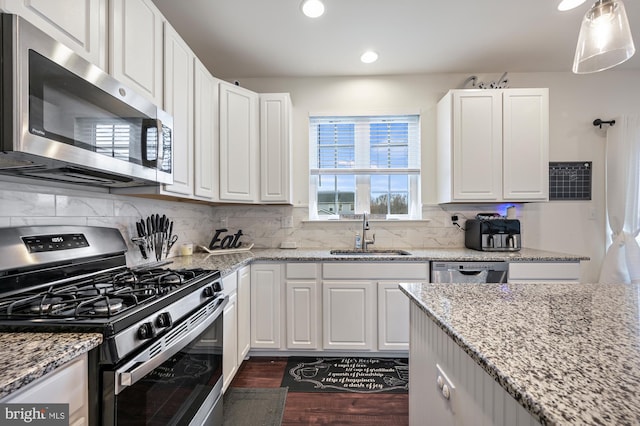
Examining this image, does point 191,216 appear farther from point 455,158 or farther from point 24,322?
point 455,158

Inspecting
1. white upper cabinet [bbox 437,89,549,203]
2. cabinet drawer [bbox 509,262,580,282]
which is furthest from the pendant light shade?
cabinet drawer [bbox 509,262,580,282]

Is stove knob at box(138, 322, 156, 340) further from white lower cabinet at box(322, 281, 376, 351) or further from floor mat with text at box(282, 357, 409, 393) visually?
white lower cabinet at box(322, 281, 376, 351)

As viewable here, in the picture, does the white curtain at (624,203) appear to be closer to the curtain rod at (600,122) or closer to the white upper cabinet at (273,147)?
the curtain rod at (600,122)

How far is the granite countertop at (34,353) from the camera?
0.59 meters

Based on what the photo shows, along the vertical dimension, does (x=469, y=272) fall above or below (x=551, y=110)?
below

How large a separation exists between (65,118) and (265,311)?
182cm

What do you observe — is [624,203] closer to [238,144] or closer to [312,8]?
[312,8]

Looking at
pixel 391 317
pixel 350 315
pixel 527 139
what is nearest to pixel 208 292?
pixel 350 315

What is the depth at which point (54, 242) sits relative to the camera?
50.3 inches

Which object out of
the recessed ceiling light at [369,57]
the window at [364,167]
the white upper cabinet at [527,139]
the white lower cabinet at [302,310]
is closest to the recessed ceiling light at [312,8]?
the recessed ceiling light at [369,57]

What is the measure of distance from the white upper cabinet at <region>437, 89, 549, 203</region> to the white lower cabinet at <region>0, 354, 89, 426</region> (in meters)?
2.71

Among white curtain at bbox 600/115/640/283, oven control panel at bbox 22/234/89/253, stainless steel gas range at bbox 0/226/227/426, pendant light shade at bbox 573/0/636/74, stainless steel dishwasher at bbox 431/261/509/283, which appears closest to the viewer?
stainless steel gas range at bbox 0/226/227/426

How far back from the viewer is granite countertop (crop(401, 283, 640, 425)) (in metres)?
0.45

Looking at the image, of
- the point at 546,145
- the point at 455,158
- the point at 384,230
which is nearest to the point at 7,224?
the point at 384,230
